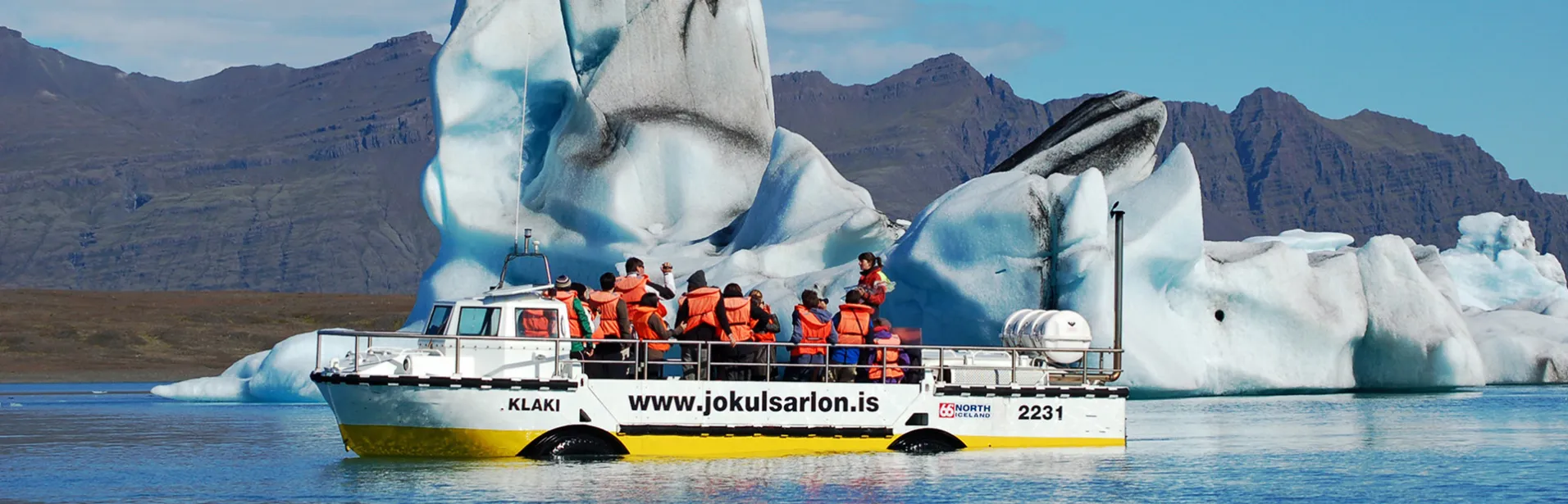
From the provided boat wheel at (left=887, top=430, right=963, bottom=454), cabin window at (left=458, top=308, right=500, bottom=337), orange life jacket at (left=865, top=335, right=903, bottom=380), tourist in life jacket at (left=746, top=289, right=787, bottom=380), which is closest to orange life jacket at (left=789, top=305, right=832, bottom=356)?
tourist in life jacket at (left=746, top=289, right=787, bottom=380)

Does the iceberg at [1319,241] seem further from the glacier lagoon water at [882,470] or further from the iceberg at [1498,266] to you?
the glacier lagoon water at [882,470]

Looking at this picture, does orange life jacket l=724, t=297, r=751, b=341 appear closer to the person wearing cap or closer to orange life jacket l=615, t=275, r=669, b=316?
the person wearing cap

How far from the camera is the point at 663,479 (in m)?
16.4

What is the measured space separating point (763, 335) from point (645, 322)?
1141mm

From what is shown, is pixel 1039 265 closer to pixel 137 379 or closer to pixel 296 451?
pixel 296 451

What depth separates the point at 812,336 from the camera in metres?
18.0

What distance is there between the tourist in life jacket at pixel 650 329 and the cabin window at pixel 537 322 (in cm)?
79

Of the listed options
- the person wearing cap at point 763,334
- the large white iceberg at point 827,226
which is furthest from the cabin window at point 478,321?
the large white iceberg at point 827,226

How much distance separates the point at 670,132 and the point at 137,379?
75.1 feet

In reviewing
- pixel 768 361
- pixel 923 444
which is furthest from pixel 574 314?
pixel 923 444

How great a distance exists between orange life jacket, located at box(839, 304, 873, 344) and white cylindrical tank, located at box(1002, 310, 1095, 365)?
2047 millimetres

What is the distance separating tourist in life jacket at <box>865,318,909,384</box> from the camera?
18062 mm

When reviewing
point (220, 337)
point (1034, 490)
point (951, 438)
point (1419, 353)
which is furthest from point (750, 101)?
point (220, 337)

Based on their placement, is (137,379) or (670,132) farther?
(137,379)
